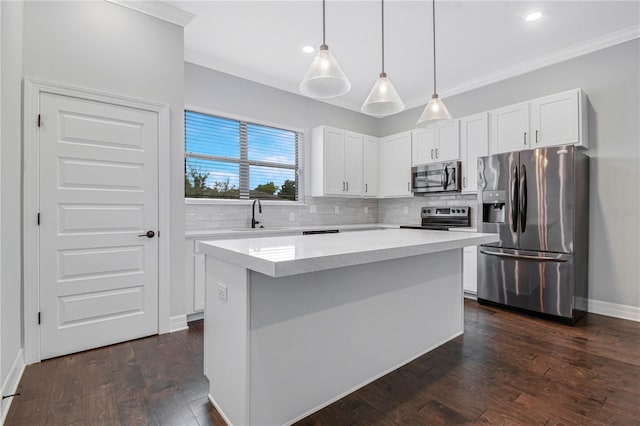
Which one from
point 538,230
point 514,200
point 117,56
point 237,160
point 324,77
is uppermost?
point 117,56

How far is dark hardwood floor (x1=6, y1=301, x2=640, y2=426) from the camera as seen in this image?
5.76 feet

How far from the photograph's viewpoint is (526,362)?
7.79ft

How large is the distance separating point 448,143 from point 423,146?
0.42 meters

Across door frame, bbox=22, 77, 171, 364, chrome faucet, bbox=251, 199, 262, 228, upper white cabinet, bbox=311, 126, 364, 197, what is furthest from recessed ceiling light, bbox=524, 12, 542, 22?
door frame, bbox=22, 77, 171, 364

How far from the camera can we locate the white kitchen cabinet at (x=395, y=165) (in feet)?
16.8

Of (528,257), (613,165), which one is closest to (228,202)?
(528,257)

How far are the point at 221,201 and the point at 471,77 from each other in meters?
3.76

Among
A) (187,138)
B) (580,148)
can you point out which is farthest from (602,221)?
(187,138)

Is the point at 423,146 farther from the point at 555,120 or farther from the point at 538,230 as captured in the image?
the point at 538,230

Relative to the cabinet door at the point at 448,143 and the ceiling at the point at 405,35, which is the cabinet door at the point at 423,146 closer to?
the cabinet door at the point at 448,143

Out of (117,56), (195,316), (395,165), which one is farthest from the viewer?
(395,165)

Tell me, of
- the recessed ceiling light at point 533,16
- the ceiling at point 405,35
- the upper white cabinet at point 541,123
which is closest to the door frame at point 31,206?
the ceiling at point 405,35

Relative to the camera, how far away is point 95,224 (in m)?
2.61

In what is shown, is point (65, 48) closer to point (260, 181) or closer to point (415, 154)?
point (260, 181)
